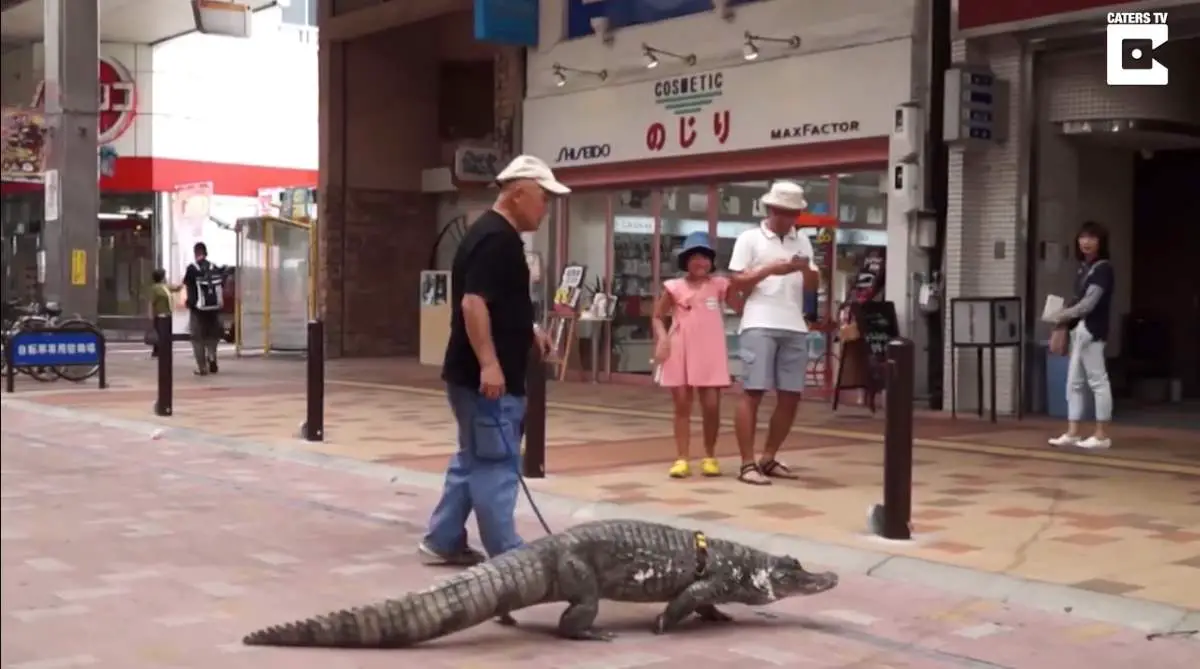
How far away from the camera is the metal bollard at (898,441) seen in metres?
6.79

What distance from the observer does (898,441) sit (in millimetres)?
6789

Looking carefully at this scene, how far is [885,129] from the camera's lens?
1371cm

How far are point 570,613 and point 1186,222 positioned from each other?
483 inches

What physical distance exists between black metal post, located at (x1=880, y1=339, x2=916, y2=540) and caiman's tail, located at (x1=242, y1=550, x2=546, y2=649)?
2.48 metres

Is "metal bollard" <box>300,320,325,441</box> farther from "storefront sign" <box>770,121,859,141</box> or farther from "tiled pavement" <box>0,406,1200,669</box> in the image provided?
"storefront sign" <box>770,121,859,141</box>

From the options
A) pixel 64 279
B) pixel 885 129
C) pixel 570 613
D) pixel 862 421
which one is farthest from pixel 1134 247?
pixel 64 279

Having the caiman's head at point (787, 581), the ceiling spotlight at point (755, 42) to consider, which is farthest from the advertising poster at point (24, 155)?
the caiman's head at point (787, 581)

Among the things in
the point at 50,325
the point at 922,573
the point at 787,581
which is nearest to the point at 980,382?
the point at 922,573

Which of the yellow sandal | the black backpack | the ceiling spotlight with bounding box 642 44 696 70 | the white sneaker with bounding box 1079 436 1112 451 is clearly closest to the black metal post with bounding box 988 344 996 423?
the white sneaker with bounding box 1079 436 1112 451

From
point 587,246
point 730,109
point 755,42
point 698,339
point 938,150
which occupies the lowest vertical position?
point 698,339

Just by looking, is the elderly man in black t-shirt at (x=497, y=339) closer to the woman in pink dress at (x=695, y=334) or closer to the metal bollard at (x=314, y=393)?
the woman in pink dress at (x=695, y=334)

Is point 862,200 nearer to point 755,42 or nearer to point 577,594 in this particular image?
point 755,42

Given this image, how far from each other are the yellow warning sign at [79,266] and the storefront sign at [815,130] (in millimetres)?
9255

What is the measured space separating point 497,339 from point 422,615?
55.9 inches
